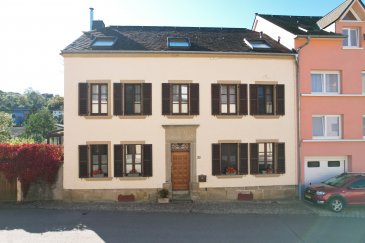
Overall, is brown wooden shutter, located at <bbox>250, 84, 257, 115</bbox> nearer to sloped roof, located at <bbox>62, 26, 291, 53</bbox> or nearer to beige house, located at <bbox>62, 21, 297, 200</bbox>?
beige house, located at <bbox>62, 21, 297, 200</bbox>

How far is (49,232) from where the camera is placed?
10.6 metres

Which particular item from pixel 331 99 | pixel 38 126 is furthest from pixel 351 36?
pixel 38 126

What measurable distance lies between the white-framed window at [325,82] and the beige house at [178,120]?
1.38m

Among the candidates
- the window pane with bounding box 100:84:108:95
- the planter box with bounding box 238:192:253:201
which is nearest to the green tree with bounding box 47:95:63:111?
the window pane with bounding box 100:84:108:95

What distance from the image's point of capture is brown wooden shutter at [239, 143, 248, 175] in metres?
15.5

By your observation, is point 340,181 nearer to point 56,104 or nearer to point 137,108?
point 137,108

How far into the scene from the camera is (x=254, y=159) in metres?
15.6

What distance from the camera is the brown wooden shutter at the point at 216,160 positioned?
50.3 feet

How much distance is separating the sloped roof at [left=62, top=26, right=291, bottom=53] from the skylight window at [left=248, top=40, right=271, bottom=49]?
10.1 inches

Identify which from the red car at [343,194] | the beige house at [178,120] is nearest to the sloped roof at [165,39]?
the beige house at [178,120]

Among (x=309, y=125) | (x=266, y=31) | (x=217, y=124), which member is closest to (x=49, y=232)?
(x=217, y=124)

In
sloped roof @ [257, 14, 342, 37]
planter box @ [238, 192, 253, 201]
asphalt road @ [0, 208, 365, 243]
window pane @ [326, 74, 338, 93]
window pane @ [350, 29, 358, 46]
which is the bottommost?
asphalt road @ [0, 208, 365, 243]

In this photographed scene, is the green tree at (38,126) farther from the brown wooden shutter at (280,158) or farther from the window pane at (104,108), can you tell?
the brown wooden shutter at (280,158)

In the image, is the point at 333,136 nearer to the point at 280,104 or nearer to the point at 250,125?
the point at 280,104
